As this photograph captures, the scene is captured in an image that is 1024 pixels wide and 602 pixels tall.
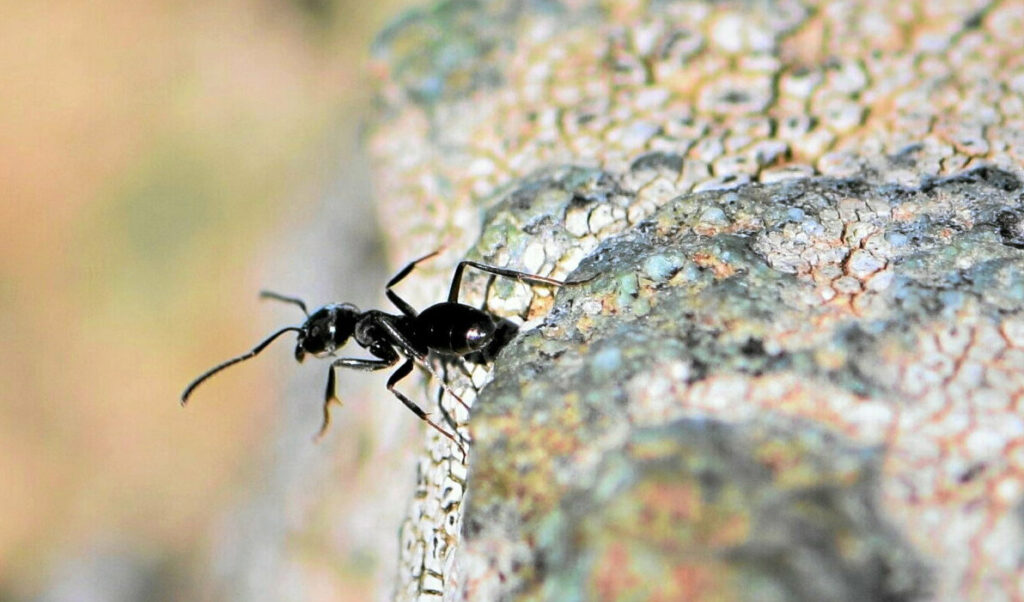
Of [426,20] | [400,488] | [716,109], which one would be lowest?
[400,488]

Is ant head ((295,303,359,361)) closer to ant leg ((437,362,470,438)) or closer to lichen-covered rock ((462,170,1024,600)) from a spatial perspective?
ant leg ((437,362,470,438))

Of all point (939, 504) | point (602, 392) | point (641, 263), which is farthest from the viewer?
point (641, 263)

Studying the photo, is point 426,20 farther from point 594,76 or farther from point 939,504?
point 939,504

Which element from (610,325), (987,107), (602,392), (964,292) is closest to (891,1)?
(987,107)

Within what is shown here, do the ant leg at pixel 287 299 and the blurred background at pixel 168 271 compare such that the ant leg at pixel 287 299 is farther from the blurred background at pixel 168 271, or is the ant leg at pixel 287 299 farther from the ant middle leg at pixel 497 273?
the ant middle leg at pixel 497 273

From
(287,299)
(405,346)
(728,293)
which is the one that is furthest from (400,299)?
(728,293)

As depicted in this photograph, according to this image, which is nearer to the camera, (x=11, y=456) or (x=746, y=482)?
(x=746, y=482)
